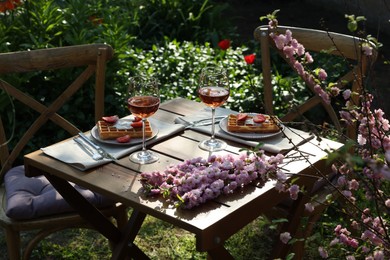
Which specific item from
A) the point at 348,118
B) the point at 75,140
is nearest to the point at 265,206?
the point at 348,118

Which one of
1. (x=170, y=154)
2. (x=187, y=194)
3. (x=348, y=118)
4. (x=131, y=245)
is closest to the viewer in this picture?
(x=348, y=118)

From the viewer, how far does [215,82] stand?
2.65 m

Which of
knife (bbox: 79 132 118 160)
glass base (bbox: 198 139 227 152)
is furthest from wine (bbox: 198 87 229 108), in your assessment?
knife (bbox: 79 132 118 160)

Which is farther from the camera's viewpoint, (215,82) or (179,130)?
(179,130)

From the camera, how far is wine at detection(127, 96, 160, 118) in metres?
2.51

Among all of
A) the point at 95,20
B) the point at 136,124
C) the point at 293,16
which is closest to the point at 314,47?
the point at 136,124

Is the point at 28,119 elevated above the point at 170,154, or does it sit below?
below

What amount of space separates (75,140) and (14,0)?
1992 millimetres

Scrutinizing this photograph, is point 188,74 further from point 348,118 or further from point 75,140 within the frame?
point 348,118

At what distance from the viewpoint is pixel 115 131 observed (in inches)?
107

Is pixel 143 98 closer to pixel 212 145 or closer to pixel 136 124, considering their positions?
pixel 136 124

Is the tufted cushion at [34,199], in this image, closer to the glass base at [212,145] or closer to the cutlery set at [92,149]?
the cutlery set at [92,149]

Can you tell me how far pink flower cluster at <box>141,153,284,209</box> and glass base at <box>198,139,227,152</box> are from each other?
0.17m

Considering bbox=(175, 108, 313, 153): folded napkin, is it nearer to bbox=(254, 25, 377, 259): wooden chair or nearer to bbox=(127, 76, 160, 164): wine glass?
bbox=(254, 25, 377, 259): wooden chair
